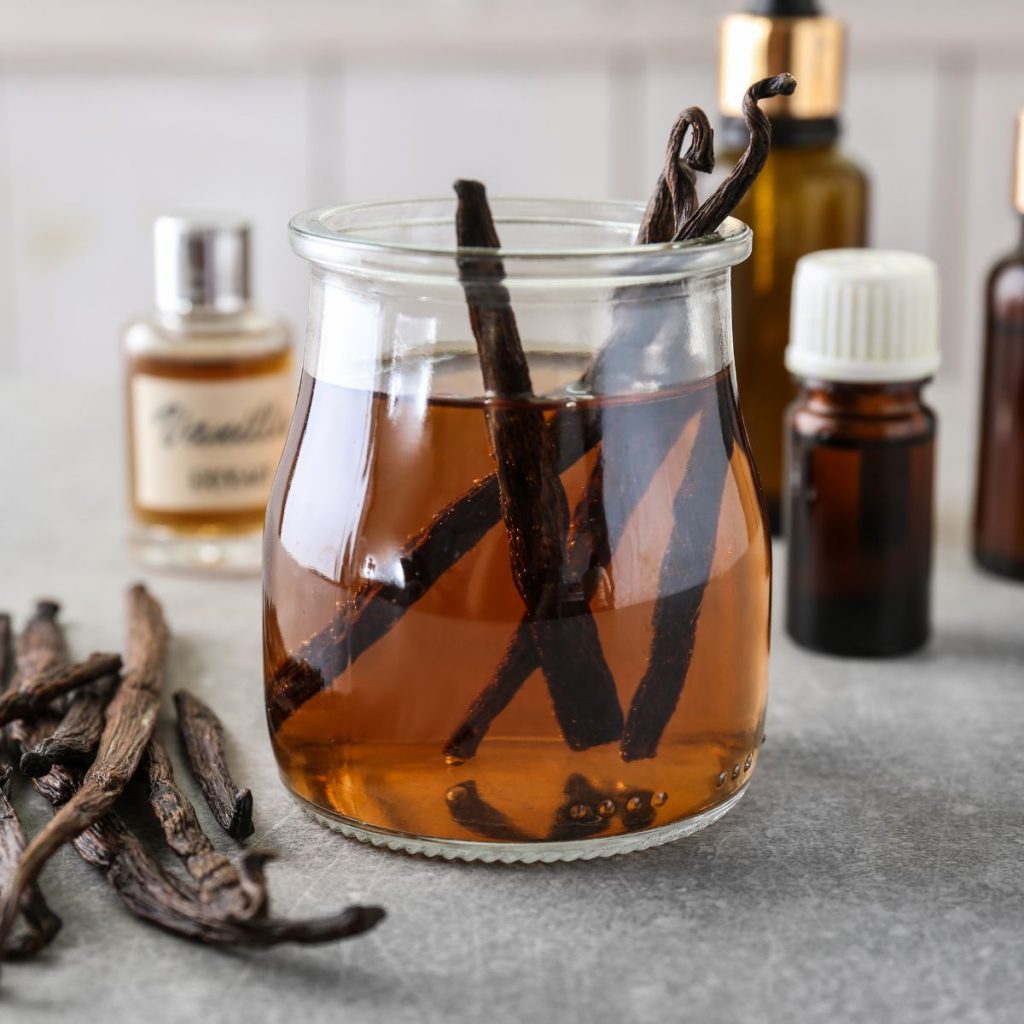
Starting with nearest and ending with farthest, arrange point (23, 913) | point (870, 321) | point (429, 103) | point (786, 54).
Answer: point (23, 913), point (870, 321), point (786, 54), point (429, 103)

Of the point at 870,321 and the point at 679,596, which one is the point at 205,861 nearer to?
the point at 679,596

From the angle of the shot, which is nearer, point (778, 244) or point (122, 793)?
point (122, 793)

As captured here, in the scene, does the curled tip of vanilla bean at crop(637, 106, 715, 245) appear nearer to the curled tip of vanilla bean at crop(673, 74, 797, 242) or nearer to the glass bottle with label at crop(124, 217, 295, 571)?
the curled tip of vanilla bean at crop(673, 74, 797, 242)

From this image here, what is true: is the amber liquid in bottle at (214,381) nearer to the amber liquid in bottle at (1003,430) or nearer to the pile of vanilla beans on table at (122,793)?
the pile of vanilla beans on table at (122,793)

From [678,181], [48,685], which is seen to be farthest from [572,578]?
[48,685]

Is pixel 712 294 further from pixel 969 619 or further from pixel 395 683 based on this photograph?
pixel 969 619

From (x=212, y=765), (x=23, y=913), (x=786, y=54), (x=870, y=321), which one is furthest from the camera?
(x=786, y=54)

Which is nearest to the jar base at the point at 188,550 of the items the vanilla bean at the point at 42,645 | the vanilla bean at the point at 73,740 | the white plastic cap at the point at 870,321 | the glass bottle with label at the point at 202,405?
the glass bottle with label at the point at 202,405
